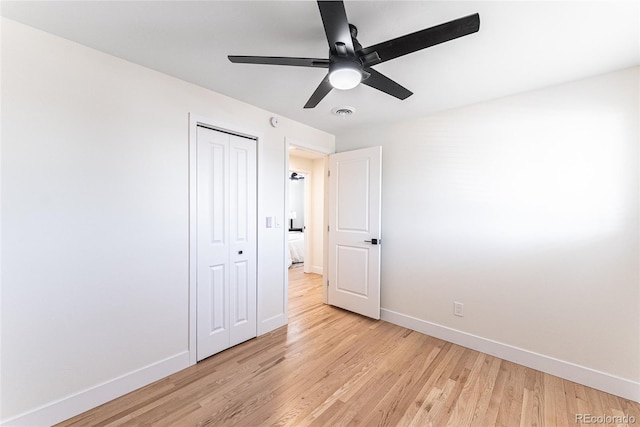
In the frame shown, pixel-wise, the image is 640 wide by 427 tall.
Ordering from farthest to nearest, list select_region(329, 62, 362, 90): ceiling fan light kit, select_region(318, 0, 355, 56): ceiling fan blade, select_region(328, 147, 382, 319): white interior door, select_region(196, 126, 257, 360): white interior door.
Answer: select_region(328, 147, 382, 319): white interior door
select_region(196, 126, 257, 360): white interior door
select_region(329, 62, 362, 90): ceiling fan light kit
select_region(318, 0, 355, 56): ceiling fan blade

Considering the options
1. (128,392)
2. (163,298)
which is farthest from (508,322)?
(128,392)

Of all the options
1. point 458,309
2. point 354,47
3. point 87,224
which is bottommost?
point 458,309

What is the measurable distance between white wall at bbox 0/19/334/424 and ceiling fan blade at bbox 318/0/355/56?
1.51 meters

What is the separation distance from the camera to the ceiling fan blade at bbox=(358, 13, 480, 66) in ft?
3.64

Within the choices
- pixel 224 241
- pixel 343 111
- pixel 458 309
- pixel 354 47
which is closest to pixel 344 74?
pixel 354 47

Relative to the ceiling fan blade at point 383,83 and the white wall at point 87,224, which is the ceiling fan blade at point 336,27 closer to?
the ceiling fan blade at point 383,83

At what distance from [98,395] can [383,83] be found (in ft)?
9.20

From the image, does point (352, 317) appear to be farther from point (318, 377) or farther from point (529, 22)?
point (529, 22)

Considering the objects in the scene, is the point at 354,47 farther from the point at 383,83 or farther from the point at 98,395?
the point at 98,395

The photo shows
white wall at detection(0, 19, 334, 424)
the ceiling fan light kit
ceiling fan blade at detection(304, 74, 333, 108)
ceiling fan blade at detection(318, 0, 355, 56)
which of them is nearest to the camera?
ceiling fan blade at detection(318, 0, 355, 56)

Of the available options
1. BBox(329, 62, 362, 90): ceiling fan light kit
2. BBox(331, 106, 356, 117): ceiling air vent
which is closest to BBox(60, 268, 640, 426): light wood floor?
BBox(329, 62, 362, 90): ceiling fan light kit

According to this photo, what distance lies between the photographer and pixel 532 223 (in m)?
2.28

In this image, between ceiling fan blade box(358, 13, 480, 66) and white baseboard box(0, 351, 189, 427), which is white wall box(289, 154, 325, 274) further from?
ceiling fan blade box(358, 13, 480, 66)

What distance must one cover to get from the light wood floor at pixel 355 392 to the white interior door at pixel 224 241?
0.24 metres
